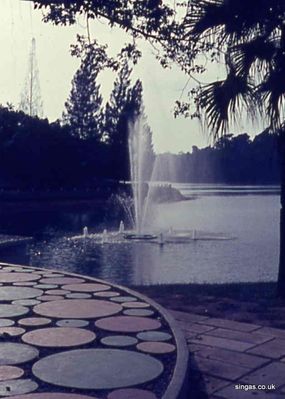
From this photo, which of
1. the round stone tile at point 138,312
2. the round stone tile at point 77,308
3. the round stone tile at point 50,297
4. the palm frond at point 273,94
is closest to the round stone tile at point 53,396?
the round stone tile at point 77,308

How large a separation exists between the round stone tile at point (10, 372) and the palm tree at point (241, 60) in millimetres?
3233

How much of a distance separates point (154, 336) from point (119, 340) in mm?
186

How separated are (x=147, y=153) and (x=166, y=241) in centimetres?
1995

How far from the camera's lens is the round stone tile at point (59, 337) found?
3.06m

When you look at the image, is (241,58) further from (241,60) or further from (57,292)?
(57,292)

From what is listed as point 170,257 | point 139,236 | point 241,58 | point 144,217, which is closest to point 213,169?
point 144,217

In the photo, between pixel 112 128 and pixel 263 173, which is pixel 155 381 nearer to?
pixel 112 128

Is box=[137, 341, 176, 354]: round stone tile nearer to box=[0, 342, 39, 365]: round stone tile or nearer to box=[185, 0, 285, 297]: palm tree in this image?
box=[0, 342, 39, 365]: round stone tile

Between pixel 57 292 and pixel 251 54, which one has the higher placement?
pixel 251 54

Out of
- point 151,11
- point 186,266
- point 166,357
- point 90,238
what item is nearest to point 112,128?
point 90,238

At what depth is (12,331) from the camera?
3.25 metres

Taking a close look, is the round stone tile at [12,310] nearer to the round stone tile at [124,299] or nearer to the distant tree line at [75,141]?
the round stone tile at [124,299]

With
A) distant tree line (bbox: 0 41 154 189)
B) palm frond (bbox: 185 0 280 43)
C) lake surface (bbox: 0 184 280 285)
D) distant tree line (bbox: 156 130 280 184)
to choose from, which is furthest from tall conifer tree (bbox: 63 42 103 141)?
palm frond (bbox: 185 0 280 43)

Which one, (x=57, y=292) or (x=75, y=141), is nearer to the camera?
(x=57, y=292)
